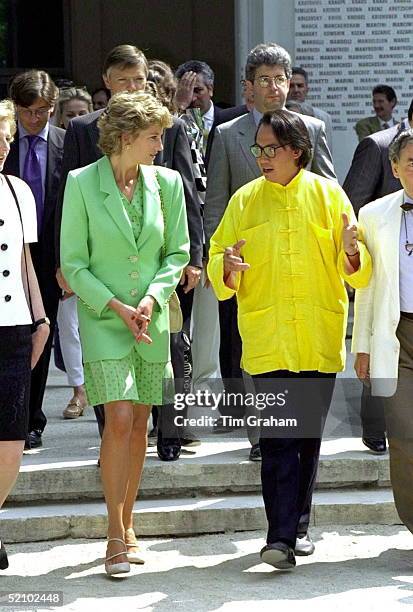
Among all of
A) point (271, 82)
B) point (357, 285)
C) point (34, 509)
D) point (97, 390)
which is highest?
point (271, 82)

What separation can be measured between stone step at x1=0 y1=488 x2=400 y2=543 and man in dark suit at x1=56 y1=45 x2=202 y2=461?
32 cm

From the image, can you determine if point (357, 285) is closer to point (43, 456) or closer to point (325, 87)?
point (43, 456)

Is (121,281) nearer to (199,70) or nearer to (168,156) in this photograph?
(168,156)

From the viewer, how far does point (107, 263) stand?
5.84 meters

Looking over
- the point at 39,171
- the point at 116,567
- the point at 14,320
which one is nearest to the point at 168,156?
the point at 39,171

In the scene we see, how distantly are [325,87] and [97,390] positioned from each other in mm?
5939

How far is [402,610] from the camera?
5.34 m

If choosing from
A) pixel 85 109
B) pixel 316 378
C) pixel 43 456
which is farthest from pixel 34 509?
pixel 85 109

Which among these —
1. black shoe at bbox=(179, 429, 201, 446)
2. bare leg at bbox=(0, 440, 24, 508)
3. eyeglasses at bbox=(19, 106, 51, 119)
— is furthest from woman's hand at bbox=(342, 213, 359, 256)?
eyeglasses at bbox=(19, 106, 51, 119)

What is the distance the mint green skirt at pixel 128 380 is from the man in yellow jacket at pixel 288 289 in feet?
1.21

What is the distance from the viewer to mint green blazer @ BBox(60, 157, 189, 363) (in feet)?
19.0

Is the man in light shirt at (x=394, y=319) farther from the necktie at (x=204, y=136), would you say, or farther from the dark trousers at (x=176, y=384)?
the necktie at (x=204, y=136)

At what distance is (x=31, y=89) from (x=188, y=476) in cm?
Answer: 206

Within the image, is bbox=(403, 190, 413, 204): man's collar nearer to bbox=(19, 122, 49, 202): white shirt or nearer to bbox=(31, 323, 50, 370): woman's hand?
bbox=(31, 323, 50, 370): woman's hand
